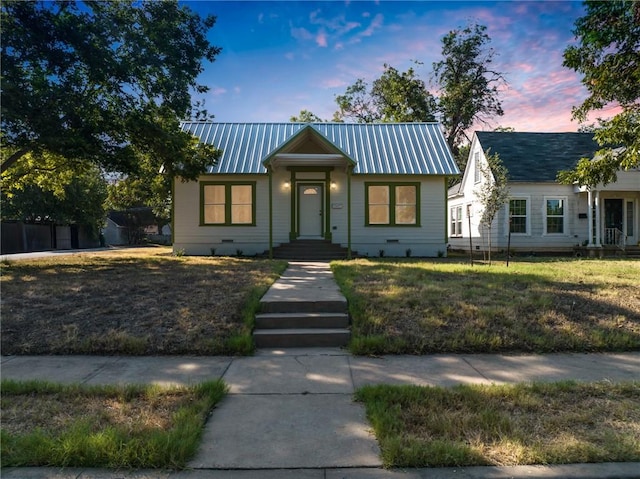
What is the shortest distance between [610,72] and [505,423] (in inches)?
373

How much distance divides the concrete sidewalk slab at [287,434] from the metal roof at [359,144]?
12050mm

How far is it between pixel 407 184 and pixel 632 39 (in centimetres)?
820

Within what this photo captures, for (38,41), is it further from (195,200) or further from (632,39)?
(632,39)

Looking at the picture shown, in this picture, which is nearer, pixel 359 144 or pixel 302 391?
pixel 302 391

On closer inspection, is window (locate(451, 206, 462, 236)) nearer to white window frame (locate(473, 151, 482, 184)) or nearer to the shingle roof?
white window frame (locate(473, 151, 482, 184))

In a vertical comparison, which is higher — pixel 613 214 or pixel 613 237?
pixel 613 214

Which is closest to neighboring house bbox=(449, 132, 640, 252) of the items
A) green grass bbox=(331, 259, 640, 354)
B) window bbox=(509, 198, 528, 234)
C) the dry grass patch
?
window bbox=(509, 198, 528, 234)

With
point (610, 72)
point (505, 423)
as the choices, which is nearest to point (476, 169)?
point (610, 72)

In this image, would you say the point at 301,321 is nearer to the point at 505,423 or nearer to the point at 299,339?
the point at 299,339

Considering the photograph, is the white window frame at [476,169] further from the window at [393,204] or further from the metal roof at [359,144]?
the window at [393,204]

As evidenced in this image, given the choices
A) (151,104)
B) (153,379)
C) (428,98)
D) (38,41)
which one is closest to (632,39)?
(153,379)

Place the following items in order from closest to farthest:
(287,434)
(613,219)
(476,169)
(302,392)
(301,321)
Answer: (287,434) → (302,392) → (301,321) → (613,219) → (476,169)

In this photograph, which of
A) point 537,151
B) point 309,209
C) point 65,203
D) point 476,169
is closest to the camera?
point 309,209

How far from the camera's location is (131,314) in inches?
240
